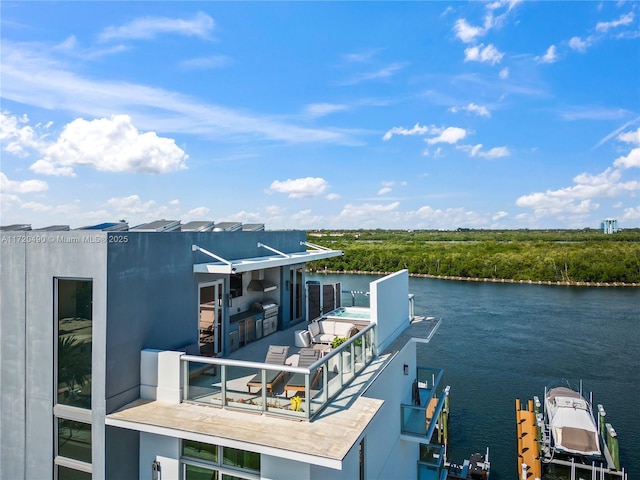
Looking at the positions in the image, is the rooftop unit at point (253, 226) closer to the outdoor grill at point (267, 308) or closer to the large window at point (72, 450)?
the outdoor grill at point (267, 308)

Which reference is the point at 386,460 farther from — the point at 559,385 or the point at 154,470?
the point at 559,385

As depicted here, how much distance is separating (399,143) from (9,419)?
3573cm

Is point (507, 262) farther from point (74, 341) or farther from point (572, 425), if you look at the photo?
point (74, 341)

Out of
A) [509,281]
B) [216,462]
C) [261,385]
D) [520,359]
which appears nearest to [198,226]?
[261,385]

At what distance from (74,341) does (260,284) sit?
4961 millimetres

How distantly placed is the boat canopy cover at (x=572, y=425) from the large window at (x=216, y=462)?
17.7m

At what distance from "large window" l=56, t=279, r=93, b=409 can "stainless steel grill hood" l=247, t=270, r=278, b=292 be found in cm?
470

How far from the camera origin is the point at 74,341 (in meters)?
5.77

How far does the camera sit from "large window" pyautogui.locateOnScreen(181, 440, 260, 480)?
5281mm

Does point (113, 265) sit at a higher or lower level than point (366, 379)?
higher

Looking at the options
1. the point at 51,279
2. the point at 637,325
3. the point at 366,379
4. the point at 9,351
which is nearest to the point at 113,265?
the point at 51,279

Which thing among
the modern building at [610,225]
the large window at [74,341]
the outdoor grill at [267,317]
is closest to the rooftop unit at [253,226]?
the outdoor grill at [267,317]

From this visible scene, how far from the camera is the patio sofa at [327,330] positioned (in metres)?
9.61

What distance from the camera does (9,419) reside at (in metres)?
6.27
